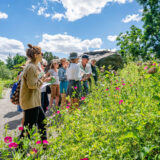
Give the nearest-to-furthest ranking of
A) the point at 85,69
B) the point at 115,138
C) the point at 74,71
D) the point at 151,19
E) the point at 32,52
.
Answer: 1. the point at 115,138
2. the point at 32,52
3. the point at 74,71
4. the point at 85,69
5. the point at 151,19

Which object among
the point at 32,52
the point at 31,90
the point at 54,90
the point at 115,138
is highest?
the point at 32,52

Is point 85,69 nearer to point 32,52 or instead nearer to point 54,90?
point 54,90

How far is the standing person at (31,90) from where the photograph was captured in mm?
2344

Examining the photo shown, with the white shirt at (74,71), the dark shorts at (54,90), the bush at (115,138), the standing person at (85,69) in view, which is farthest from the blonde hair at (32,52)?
the dark shorts at (54,90)

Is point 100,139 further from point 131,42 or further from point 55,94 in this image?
point 131,42

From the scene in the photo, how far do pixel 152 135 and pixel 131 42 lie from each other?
29800 mm

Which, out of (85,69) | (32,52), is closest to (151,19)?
(85,69)

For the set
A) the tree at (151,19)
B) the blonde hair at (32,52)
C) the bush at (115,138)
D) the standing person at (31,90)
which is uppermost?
the tree at (151,19)

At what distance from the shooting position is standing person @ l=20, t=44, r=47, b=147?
2.34 m

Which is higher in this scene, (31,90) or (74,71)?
(74,71)

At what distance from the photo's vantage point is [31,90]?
2.47m

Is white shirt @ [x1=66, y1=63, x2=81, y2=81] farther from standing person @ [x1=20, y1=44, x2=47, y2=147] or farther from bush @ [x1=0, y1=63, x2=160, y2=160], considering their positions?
bush @ [x1=0, y1=63, x2=160, y2=160]

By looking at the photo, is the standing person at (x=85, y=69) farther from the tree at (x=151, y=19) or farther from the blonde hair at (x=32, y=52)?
the tree at (x=151, y=19)

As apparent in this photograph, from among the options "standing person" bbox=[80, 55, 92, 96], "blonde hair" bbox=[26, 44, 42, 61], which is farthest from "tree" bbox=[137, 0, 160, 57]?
"blonde hair" bbox=[26, 44, 42, 61]
